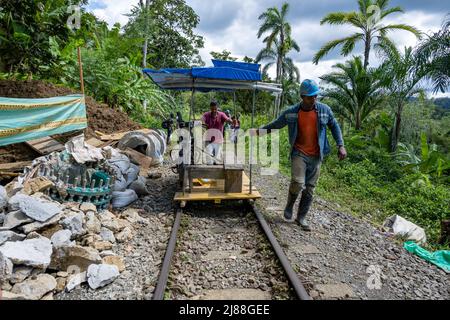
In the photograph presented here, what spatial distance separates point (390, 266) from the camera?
3990 millimetres

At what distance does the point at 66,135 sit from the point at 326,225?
20.0ft

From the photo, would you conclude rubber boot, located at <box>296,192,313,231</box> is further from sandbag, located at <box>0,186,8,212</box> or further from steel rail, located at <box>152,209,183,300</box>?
sandbag, located at <box>0,186,8,212</box>

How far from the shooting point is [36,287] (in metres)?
3.07

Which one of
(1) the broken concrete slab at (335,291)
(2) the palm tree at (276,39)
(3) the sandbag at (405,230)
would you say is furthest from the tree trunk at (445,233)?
(2) the palm tree at (276,39)

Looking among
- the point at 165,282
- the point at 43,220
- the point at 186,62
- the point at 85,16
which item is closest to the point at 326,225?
the point at 165,282

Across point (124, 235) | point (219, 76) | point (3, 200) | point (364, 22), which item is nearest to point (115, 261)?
point (124, 235)

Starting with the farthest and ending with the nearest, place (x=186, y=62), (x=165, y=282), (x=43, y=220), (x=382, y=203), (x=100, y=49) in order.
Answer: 1. (x=186, y=62)
2. (x=100, y=49)
3. (x=382, y=203)
4. (x=43, y=220)
5. (x=165, y=282)

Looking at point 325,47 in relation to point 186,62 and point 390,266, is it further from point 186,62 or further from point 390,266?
point 390,266

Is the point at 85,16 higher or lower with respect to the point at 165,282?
higher

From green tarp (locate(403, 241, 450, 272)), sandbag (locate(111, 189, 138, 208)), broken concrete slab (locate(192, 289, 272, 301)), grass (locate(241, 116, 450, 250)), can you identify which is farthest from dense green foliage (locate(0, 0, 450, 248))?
broken concrete slab (locate(192, 289, 272, 301))

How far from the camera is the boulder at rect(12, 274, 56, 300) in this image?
2.98 meters

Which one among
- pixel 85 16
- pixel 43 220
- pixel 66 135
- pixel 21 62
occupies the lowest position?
pixel 43 220

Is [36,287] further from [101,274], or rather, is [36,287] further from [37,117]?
[37,117]

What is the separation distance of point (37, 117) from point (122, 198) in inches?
85.8
